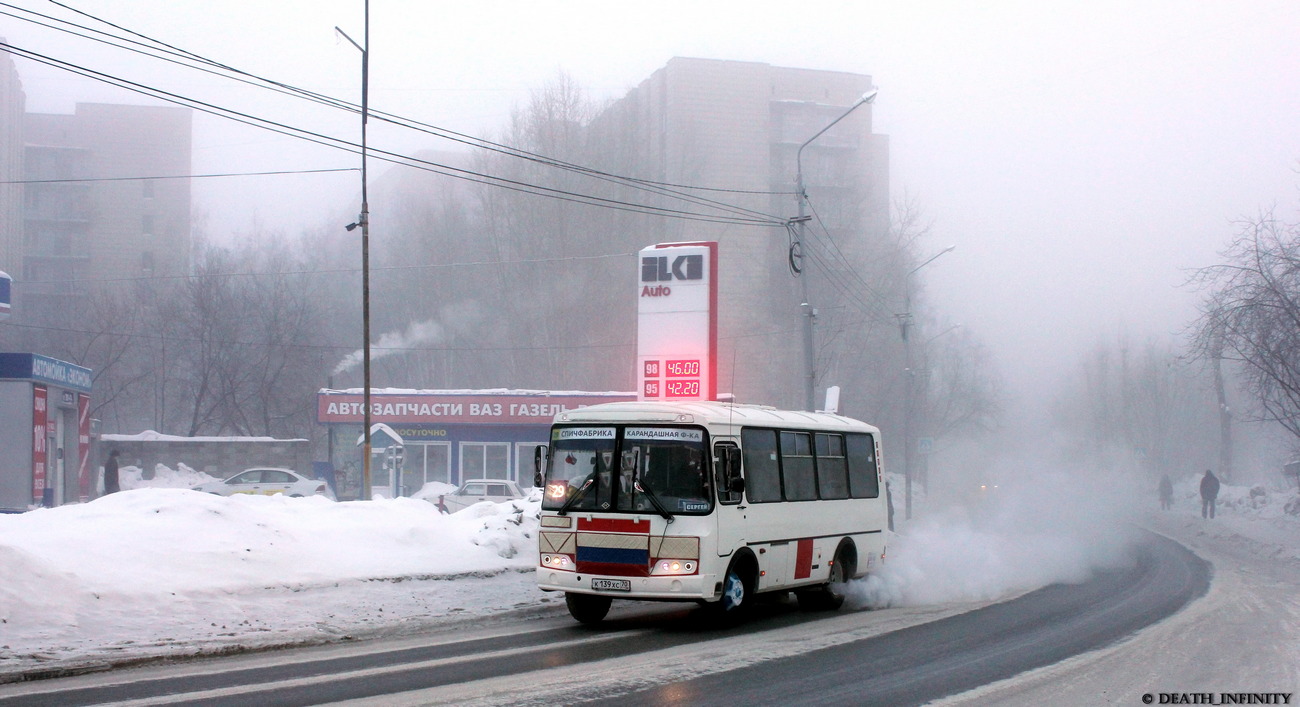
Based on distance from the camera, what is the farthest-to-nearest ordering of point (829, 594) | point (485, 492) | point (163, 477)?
point (163, 477) → point (485, 492) → point (829, 594)

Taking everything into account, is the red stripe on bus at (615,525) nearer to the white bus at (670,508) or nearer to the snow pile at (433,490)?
the white bus at (670,508)

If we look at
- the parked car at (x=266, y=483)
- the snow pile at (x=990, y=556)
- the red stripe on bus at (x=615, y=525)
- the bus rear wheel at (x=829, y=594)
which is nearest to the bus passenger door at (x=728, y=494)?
the red stripe on bus at (x=615, y=525)

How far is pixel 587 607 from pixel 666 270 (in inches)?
458

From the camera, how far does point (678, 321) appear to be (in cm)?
2327

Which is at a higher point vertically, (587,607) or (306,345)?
(306,345)

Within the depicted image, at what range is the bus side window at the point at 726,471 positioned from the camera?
40.3ft

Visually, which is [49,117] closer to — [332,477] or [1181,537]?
[332,477]

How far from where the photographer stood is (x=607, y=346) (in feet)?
197

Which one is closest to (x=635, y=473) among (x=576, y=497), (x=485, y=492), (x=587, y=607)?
(x=576, y=497)

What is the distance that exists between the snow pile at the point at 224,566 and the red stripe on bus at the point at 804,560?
12.5ft

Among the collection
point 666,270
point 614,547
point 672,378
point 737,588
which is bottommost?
point 737,588

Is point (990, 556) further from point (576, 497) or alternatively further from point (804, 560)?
point (576, 497)

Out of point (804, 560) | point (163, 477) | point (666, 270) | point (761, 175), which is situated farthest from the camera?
point (761, 175)

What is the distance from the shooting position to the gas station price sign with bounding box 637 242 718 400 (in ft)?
75.2
